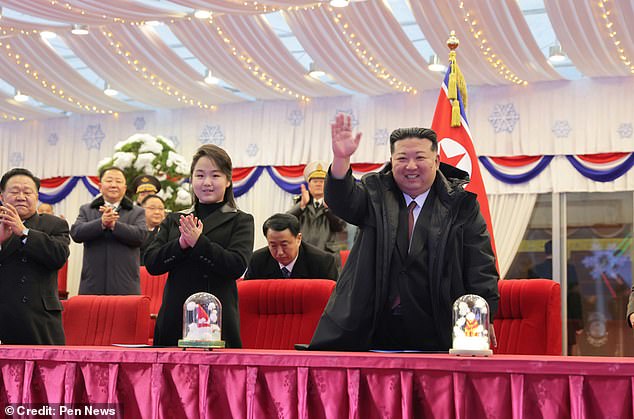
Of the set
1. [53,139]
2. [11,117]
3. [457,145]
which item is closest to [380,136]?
[457,145]

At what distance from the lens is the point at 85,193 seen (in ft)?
38.0

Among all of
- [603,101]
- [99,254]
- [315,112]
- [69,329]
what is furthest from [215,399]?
[315,112]

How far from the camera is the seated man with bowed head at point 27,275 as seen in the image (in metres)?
3.66

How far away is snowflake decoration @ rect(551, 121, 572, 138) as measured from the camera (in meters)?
9.18

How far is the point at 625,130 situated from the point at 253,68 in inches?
A: 145

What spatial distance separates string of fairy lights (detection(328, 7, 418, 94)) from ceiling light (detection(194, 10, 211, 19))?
109 cm

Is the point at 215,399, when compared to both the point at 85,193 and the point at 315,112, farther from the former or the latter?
the point at 85,193

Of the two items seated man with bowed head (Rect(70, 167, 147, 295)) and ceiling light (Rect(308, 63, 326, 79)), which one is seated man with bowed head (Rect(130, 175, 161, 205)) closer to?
seated man with bowed head (Rect(70, 167, 147, 295))

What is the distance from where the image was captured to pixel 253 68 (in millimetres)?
9359

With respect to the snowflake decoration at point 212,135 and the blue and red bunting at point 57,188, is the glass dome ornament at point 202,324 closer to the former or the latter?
the snowflake decoration at point 212,135

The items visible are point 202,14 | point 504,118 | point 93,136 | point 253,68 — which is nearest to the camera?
point 202,14

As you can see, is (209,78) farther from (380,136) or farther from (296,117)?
(380,136)

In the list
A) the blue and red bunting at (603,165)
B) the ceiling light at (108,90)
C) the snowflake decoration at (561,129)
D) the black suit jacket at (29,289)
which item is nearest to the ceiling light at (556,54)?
the snowflake decoration at (561,129)

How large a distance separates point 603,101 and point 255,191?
12.8ft
